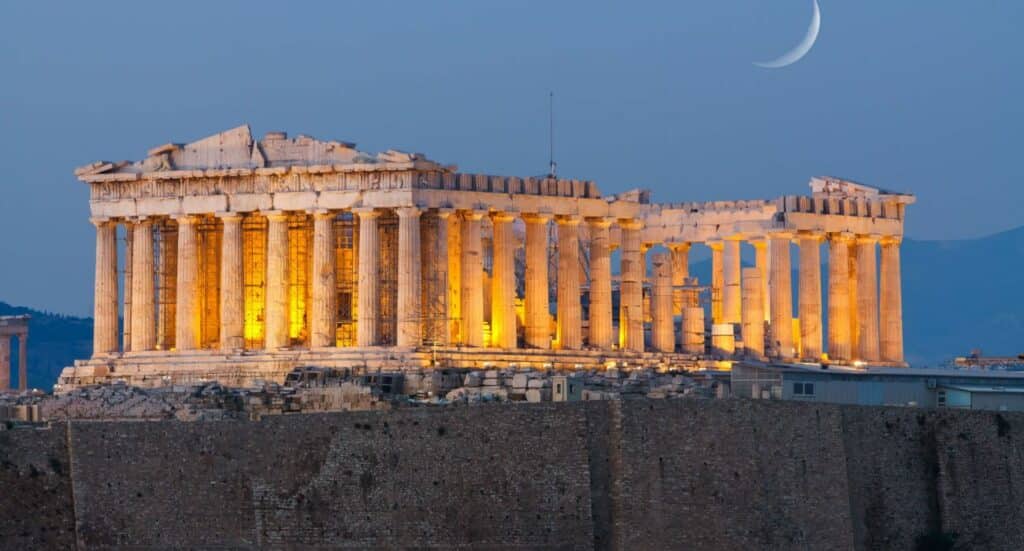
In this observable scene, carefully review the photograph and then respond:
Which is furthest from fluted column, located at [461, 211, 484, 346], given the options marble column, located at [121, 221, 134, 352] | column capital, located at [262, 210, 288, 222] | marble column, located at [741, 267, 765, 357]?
marble column, located at [741, 267, 765, 357]

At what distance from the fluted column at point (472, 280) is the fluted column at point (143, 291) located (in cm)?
1268

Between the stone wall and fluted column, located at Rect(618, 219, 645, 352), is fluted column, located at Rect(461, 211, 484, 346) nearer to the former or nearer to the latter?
fluted column, located at Rect(618, 219, 645, 352)

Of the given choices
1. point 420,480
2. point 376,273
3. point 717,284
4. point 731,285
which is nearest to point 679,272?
point 717,284

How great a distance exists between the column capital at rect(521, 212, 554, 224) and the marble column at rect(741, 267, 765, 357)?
11.9 m

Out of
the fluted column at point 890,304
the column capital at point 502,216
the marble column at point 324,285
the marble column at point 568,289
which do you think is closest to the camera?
the marble column at point 324,285

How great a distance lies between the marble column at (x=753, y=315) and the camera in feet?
454

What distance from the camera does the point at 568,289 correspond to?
132 m

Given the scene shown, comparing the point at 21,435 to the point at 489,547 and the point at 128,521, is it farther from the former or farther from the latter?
the point at 489,547

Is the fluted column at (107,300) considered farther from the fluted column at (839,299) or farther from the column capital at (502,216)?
the fluted column at (839,299)

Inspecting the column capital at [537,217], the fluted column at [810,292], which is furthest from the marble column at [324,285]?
the fluted column at [810,292]

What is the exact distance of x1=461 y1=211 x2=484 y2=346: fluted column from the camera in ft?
417

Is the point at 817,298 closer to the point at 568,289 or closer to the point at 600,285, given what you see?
the point at 600,285

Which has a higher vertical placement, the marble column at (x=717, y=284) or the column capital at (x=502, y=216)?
the column capital at (x=502, y=216)

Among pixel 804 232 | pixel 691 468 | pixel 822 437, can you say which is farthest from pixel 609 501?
pixel 804 232
